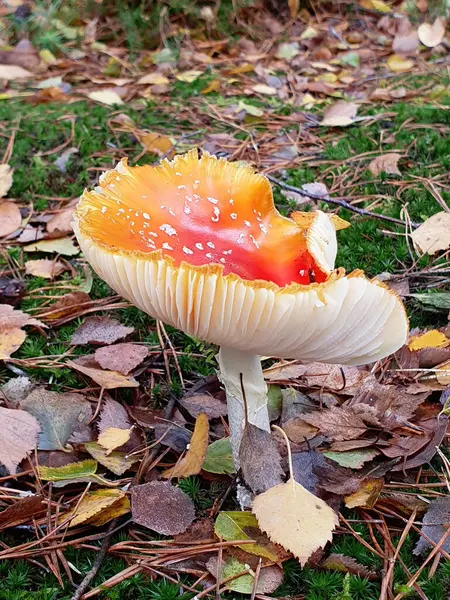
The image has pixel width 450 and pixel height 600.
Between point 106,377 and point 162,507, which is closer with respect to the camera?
point 162,507

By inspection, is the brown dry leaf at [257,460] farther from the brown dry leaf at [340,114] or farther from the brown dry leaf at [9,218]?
the brown dry leaf at [340,114]

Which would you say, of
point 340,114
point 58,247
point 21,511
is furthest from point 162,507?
point 340,114

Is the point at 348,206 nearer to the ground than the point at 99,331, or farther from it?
farther from it

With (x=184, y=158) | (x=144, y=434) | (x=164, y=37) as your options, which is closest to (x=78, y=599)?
(x=144, y=434)

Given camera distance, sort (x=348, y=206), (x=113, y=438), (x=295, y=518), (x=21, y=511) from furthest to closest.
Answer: (x=348, y=206) < (x=113, y=438) < (x=21, y=511) < (x=295, y=518)

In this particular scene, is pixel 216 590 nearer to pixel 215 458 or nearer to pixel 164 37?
pixel 215 458

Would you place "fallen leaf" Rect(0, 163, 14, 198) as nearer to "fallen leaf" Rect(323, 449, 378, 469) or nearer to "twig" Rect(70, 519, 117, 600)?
"twig" Rect(70, 519, 117, 600)

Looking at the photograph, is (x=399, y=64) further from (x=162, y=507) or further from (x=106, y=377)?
(x=162, y=507)
